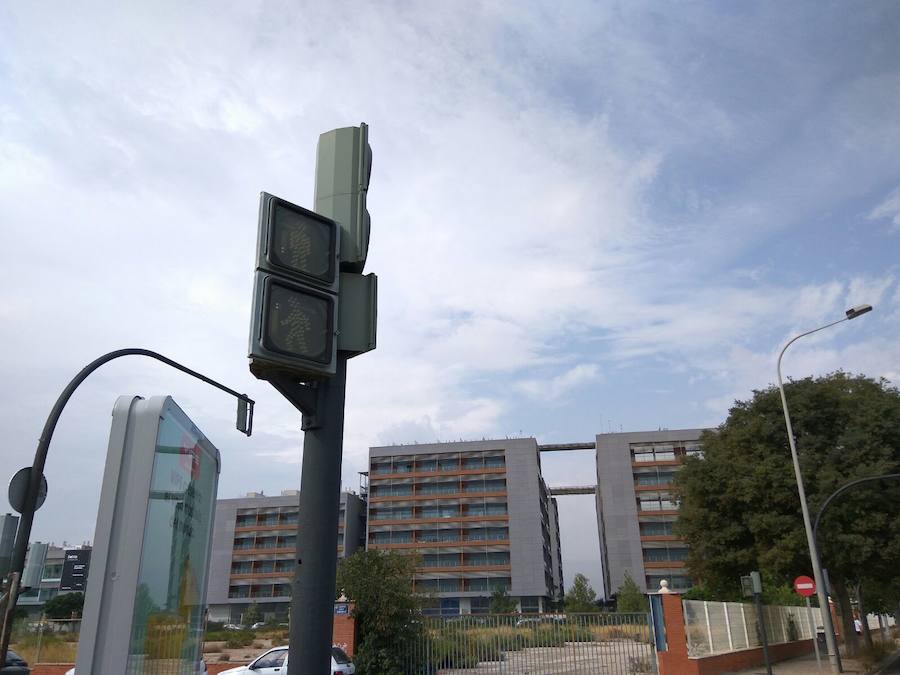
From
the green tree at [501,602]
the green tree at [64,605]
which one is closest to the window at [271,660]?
the green tree at [64,605]

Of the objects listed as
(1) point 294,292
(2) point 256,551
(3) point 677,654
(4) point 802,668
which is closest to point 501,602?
(2) point 256,551

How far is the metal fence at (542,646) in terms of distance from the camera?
60.4ft

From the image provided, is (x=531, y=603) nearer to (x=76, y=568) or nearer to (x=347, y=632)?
(x=347, y=632)

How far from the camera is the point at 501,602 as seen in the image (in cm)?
7519

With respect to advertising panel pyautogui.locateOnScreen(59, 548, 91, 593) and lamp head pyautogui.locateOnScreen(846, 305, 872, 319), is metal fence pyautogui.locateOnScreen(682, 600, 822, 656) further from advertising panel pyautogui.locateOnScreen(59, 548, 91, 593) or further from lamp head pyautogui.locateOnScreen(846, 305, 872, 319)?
advertising panel pyautogui.locateOnScreen(59, 548, 91, 593)

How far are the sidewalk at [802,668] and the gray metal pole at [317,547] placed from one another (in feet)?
76.4

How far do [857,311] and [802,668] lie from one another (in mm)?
12860

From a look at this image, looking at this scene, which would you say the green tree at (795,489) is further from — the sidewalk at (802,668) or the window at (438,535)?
the window at (438,535)

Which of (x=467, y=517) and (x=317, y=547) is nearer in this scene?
(x=317, y=547)

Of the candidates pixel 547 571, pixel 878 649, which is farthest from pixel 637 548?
pixel 878 649

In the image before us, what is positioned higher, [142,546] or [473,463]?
[473,463]

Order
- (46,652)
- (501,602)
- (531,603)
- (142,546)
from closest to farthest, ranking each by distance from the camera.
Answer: (142,546) → (46,652) → (501,602) → (531,603)

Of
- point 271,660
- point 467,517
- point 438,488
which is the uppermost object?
point 438,488

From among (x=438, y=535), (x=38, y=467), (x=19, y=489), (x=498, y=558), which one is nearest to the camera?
(x=19, y=489)
